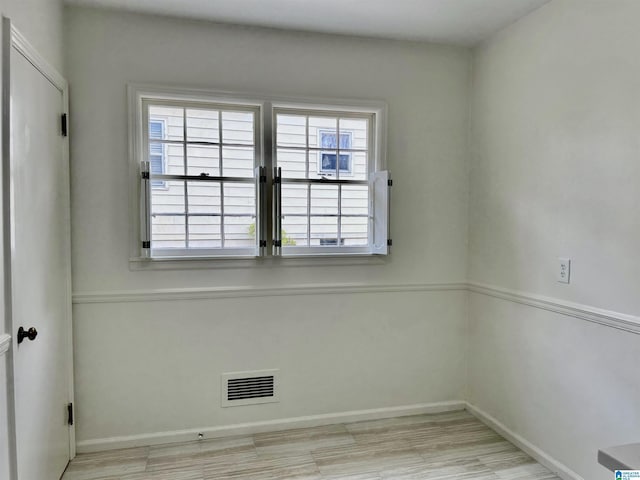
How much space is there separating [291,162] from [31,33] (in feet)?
4.89

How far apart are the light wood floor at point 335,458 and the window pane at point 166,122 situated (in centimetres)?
190

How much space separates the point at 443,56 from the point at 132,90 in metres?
2.07

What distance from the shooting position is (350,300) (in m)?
2.91

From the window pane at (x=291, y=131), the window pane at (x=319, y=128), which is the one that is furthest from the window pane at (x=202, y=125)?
the window pane at (x=319, y=128)

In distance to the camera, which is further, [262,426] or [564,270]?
[262,426]

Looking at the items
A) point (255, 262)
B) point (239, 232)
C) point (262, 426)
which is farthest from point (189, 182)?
point (262, 426)

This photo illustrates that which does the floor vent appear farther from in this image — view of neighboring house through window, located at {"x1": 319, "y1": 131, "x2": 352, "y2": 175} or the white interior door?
view of neighboring house through window, located at {"x1": 319, "y1": 131, "x2": 352, "y2": 175}

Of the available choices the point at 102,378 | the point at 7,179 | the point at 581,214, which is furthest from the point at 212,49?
the point at 581,214

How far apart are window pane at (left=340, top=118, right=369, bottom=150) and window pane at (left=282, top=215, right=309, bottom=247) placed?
0.60 m

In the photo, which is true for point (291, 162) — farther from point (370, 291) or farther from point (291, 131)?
point (370, 291)

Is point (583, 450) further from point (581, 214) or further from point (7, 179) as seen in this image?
point (7, 179)

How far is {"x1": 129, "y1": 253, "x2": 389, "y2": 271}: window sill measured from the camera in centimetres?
258

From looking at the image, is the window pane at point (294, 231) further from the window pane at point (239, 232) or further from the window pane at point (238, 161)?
the window pane at point (238, 161)

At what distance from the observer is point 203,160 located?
8.78 ft
